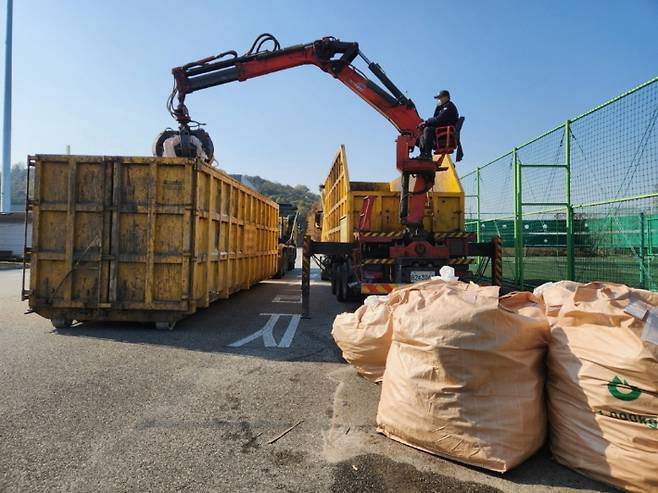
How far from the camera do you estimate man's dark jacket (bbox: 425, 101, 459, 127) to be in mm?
6355

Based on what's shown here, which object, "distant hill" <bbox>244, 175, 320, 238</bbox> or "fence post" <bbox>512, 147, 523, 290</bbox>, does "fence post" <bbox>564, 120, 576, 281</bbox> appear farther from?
"distant hill" <bbox>244, 175, 320, 238</bbox>

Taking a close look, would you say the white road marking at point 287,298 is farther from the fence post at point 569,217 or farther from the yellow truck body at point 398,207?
the fence post at point 569,217

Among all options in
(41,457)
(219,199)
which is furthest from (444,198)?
(41,457)

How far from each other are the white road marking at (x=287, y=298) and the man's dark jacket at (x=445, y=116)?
4336 millimetres

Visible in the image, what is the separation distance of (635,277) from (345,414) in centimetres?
487

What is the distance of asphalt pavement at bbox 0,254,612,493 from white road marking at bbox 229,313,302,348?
6 centimetres

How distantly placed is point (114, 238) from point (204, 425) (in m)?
3.84

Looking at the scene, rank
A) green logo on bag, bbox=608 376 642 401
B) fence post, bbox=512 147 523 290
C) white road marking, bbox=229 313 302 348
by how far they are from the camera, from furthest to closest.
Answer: fence post, bbox=512 147 523 290 < white road marking, bbox=229 313 302 348 < green logo on bag, bbox=608 376 642 401

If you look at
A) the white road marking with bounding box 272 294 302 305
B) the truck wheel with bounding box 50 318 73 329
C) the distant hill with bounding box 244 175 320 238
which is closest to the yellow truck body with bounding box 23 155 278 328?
the truck wheel with bounding box 50 318 73 329

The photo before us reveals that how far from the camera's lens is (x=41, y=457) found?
248 centimetres

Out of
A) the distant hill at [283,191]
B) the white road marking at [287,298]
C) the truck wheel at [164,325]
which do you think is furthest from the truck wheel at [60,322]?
the distant hill at [283,191]

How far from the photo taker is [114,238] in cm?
586

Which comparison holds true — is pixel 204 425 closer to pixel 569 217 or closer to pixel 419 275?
pixel 419 275

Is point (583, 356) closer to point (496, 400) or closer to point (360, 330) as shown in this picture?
point (496, 400)
